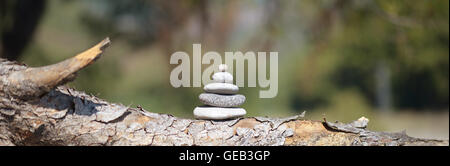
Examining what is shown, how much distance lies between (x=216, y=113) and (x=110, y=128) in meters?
0.16

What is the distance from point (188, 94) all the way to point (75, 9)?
0.62 m

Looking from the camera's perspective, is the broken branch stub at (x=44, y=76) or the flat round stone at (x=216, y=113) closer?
the broken branch stub at (x=44, y=76)

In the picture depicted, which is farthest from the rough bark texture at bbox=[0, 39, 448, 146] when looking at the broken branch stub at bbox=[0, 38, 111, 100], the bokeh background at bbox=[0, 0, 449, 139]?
the bokeh background at bbox=[0, 0, 449, 139]

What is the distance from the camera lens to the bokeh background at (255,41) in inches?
80.7

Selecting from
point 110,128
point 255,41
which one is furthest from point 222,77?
point 255,41

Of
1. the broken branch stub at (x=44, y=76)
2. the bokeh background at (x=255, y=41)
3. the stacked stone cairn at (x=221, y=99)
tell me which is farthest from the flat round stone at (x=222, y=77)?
the bokeh background at (x=255, y=41)

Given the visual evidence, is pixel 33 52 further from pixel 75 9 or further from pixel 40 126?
pixel 40 126

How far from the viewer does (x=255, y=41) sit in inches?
87.4

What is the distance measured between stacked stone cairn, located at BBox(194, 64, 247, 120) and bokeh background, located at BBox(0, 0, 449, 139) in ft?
3.97

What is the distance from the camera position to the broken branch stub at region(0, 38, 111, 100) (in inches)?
26.2

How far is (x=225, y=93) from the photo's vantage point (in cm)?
84

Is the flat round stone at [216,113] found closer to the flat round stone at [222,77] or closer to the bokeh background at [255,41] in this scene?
the flat round stone at [222,77]

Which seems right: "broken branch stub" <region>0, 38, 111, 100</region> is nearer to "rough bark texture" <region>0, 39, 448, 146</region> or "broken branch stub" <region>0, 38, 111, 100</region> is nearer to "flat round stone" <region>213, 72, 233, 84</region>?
"rough bark texture" <region>0, 39, 448, 146</region>
